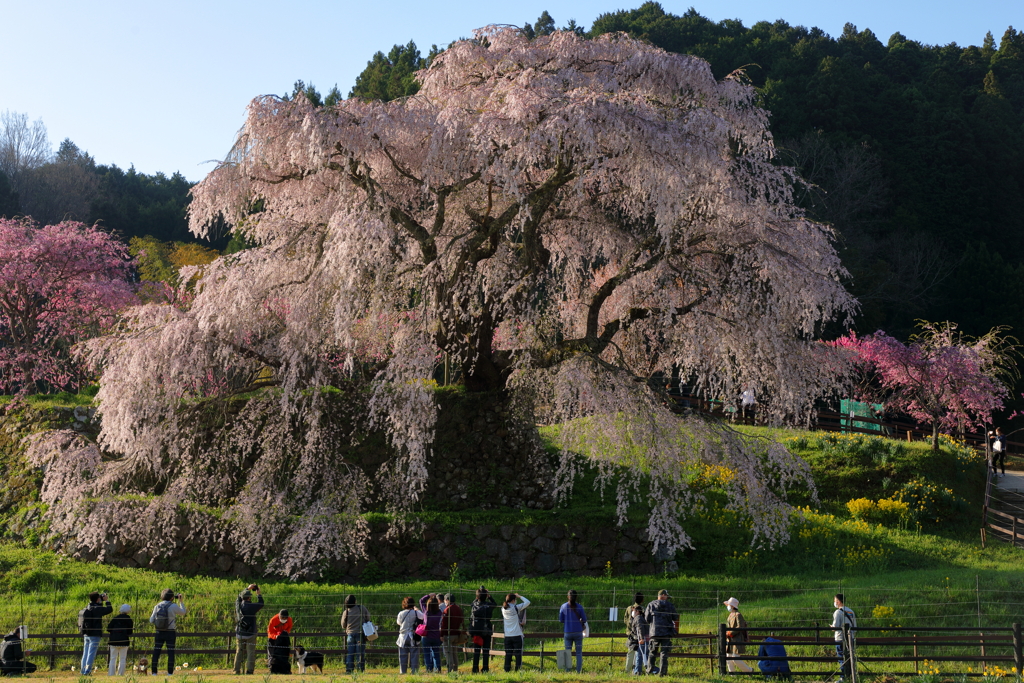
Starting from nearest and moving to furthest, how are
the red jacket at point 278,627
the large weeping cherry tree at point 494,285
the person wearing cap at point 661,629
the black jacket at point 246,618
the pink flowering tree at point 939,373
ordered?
the person wearing cap at point 661,629 < the red jacket at point 278,627 < the black jacket at point 246,618 < the large weeping cherry tree at point 494,285 < the pink flowering tree at point 939,373

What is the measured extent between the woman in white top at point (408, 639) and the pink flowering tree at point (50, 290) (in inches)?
679

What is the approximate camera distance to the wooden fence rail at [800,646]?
36.2 ft

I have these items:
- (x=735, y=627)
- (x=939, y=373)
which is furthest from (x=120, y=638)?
(x=939, y=373)

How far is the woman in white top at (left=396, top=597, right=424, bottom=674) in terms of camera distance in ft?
36.7

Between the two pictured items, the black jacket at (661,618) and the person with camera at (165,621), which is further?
→ the person with camera at (165,621)

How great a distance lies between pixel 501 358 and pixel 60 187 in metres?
46.0

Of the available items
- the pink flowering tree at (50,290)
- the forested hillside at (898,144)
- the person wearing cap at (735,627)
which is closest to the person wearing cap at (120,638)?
the person wearing cap at (735,627)

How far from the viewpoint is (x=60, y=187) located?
177 ft

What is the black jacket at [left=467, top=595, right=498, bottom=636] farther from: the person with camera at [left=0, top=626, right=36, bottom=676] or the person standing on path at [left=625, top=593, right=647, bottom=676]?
the person with camera at [left=0, top=626, right=36, bottom=676]

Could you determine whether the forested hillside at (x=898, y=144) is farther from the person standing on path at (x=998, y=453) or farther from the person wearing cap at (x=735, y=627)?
the person wearing cap at (x=735, y=627)

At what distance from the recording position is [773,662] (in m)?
10.9

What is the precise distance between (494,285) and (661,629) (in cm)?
781

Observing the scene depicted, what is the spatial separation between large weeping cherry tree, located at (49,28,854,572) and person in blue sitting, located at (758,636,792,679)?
12.1 ft

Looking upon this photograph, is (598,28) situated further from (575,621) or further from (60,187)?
(575,621)
